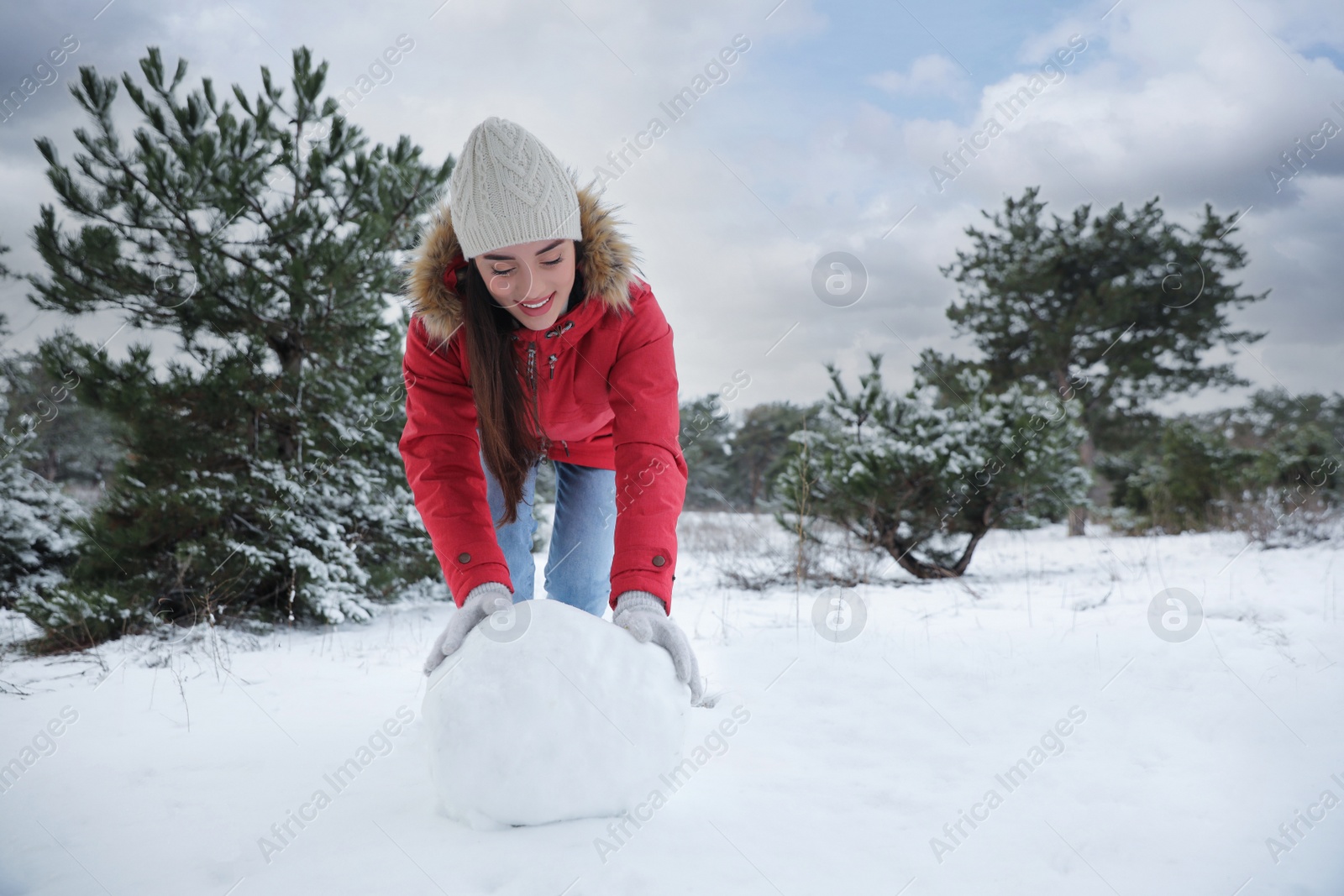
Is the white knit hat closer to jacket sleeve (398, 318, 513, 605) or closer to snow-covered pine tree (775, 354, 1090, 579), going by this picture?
jacket sleeve (398, 318, 513, 605)

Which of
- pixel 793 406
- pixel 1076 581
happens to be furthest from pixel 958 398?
pixel 793 406

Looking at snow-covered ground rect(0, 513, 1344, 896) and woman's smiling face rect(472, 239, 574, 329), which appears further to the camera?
woman's smiling face rect(472, 239, 574, 329)

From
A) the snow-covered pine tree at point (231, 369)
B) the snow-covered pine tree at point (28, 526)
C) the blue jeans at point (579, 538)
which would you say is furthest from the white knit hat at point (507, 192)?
the snow-covered pine tree at point (28, 526)

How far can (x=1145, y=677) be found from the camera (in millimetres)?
2881

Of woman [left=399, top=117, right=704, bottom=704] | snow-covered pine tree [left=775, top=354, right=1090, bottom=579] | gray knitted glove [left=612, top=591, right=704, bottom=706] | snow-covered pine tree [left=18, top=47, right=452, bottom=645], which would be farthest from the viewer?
snow-covered pine tree [left=775, top=354, right=1090, bottom=579]

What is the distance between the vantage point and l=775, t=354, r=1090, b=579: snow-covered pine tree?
19.5 ft

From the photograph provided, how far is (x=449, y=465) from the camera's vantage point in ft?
6.83

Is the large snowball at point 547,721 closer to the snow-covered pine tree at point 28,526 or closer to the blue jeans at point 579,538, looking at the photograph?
the blue jeans at point 579,538

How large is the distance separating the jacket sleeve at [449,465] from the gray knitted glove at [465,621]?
76 millimetres

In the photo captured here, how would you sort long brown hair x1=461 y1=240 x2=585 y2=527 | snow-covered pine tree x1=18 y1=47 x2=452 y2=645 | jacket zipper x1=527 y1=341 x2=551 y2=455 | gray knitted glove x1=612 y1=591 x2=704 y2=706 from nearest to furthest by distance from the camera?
gray knitted glove x1=612 y1=591 x2=704 y2=706 → long brown hair x1=461 y1=240 x2=585 y2=527 → jacket zipper x1=527 y1=341 x2=551 y2=455 → snow-covered pine tree x1=18 y1=47 x2=452 y2=645

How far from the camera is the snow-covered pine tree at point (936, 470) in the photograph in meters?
5.95

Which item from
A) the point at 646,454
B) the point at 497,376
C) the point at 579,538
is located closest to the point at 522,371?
the point at 497,376

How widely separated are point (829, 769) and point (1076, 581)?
4089 mm

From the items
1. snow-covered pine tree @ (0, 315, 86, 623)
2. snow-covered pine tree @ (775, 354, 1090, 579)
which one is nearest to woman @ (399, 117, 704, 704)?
snow-covered pine tree @ (775, 354, 1090, 579)
